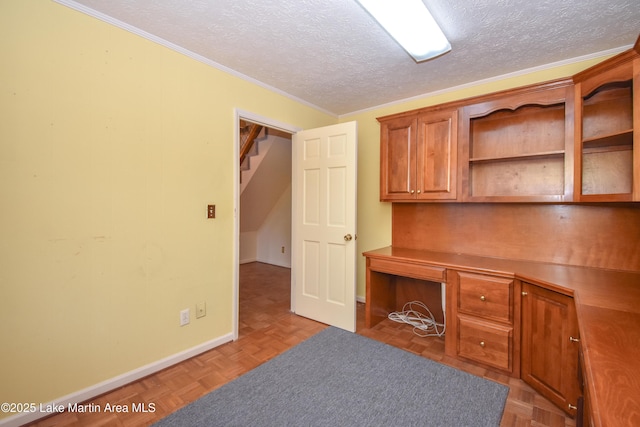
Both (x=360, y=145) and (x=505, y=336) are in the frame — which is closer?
(x=505, y=336)

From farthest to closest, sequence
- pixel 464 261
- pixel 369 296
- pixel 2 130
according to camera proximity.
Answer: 1. pixel 369 296
2. pixel 464 261
3. pixel 2 130

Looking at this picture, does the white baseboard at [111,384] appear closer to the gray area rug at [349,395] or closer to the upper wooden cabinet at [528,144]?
the gray area rug at [349,395]

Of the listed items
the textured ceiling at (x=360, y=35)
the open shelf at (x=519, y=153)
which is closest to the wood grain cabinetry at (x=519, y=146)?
the open shelf at (x=519, y=153)

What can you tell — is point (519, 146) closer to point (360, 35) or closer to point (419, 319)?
point (360, 35)

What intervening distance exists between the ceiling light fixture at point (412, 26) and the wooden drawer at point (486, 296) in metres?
1.66

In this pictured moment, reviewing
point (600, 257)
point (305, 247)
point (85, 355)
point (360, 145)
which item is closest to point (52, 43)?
point (85, 355)

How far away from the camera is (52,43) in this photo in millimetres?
1569

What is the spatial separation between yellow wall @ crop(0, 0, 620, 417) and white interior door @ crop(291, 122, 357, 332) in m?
0.82

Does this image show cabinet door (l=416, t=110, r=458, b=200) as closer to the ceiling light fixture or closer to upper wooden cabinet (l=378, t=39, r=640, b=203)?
upper wooden cabinet (l=378, t=39, r=640, b=203)

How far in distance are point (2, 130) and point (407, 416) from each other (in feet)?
8.73

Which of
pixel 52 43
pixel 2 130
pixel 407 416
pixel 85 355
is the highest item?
pixel 52 43

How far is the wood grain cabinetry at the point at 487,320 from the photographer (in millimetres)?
1944

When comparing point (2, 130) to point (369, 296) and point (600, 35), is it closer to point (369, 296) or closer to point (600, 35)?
point (369, 296)

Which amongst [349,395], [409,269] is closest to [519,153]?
[409,269]
